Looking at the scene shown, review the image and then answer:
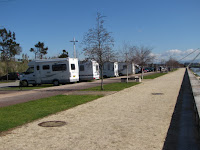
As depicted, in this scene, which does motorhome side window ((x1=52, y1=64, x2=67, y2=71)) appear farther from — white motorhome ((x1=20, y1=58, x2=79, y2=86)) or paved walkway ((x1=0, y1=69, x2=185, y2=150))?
paved walkway ((x1=0, y1=69, x2=185, y2=150))

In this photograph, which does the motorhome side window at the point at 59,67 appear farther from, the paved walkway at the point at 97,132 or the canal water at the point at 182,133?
the canal water at the point at 182,133

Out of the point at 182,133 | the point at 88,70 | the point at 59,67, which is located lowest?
the point at 182,133

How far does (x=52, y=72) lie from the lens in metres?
24.7

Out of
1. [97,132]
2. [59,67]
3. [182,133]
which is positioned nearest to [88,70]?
[59,67]

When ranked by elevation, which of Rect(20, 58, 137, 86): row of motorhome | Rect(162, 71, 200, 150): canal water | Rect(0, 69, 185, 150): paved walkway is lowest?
Rect(162, 71, 200, 150): canal water

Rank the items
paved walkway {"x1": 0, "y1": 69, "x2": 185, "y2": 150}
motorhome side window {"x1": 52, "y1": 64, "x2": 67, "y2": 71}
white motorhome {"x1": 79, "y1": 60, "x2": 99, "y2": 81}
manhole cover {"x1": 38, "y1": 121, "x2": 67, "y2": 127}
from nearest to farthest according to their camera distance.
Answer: paved walkway {"x1": 0, "y1": 69, "x2": 185, "y2": 150} < manhole cover {"x1": 38, "y1": 121, "x2": 67, "y2": 127} < motorhome side window {"x1": 52, "y1": 64, "x2": 67, "y2": 71} < white motorhome {"x1": 79, "y1": 60, "x2": 99, "y2": 81}

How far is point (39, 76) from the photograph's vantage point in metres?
24.9

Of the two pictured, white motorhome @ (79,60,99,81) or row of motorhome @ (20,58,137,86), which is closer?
row of motorhome @ (20,58,137,86)

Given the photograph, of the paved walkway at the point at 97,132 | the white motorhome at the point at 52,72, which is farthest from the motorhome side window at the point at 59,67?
the paved walkway at the point at 97,132

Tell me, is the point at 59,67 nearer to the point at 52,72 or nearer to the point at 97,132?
the point at 52,72

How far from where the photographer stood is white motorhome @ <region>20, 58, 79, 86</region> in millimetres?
24422

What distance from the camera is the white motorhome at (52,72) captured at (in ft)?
80.1

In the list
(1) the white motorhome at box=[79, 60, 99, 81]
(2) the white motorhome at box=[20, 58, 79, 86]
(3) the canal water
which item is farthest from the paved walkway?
(1) the white motorhome at box=[79, 60, 99, 81]

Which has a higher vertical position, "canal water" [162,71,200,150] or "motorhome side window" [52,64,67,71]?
"motorhome side window" [52,64,67,71]
